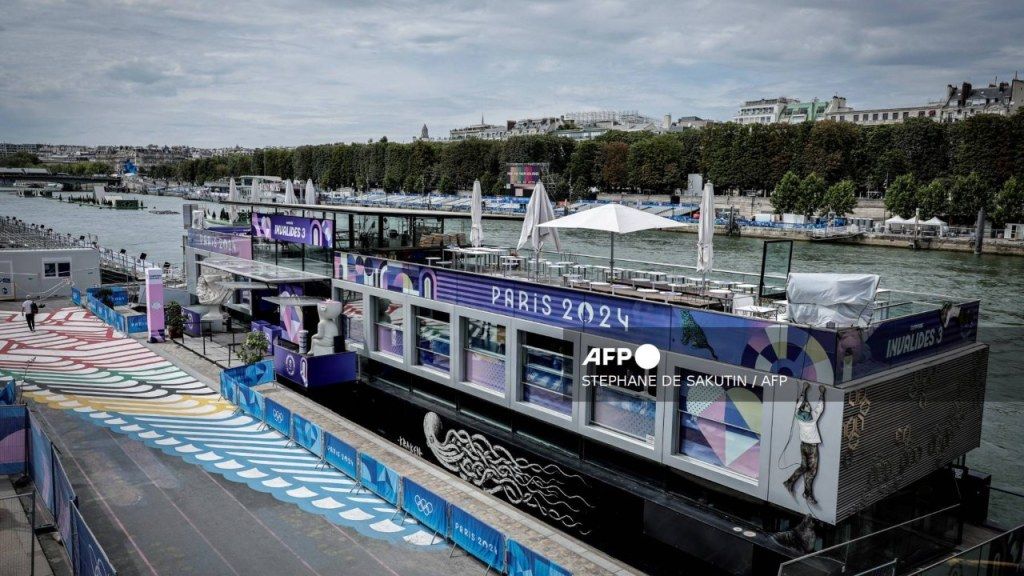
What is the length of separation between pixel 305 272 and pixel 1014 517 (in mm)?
16888

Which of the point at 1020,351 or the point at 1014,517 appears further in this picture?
the point at 1020,351

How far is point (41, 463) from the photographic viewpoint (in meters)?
11.8

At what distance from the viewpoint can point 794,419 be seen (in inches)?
323

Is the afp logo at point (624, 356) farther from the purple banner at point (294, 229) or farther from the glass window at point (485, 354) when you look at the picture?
the purple banner at point (294, 229)

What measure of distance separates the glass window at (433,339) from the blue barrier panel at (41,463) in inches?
248

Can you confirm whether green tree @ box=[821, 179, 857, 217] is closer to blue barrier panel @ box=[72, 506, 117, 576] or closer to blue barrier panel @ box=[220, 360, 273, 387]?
blue barrier panel @ box=[220, 360, 273, 387]

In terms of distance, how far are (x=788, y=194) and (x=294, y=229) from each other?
257 ft

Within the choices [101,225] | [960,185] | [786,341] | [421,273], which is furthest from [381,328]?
[101,225]

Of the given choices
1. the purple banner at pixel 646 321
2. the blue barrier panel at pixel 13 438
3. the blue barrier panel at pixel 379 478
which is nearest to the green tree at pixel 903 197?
the purple banner at pixel 646 321

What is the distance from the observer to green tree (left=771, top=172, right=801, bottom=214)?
282 ft

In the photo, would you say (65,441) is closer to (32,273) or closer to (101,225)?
(32,273)

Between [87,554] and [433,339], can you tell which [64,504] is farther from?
[433,339]

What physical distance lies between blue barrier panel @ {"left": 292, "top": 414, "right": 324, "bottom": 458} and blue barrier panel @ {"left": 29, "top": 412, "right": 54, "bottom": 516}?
4351 mm

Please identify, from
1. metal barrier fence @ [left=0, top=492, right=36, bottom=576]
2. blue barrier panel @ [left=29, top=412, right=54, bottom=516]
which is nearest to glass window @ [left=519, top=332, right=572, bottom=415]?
metal barrier fence @ [left=0, top=492, right=36, bottom=576]
